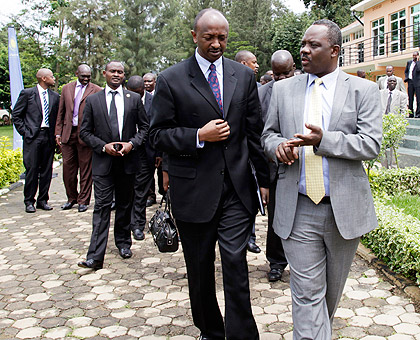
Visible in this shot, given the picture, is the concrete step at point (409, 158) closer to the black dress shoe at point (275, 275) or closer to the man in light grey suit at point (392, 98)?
the man in light grey suit at point (392, 98)

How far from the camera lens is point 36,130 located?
8.78 meters

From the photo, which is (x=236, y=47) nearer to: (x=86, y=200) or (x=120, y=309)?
(x=86, y=200)

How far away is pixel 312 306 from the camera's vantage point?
2896 millimetres

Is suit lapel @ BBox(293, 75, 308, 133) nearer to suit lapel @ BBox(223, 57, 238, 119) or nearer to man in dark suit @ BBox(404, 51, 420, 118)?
suit lapel @ BBox(223, 57, 238, 119)

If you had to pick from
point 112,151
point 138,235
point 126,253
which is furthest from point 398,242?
point 138,235

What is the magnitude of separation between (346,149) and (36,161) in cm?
722

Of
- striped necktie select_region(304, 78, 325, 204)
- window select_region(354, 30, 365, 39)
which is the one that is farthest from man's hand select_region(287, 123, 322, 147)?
window select_region(354, 30, 365, 39)

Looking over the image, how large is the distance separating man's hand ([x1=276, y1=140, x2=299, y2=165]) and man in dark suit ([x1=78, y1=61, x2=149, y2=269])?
2.98 meters

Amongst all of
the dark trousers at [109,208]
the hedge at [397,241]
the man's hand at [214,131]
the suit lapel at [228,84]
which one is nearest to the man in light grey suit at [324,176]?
the man's hand at [214,131]

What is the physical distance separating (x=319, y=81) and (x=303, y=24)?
40104 millimetres

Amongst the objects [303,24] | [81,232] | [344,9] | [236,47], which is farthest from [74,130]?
[236,47]

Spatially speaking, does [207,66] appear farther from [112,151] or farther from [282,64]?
[112,151]

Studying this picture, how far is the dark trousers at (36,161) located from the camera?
880cm

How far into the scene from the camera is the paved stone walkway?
389cm
